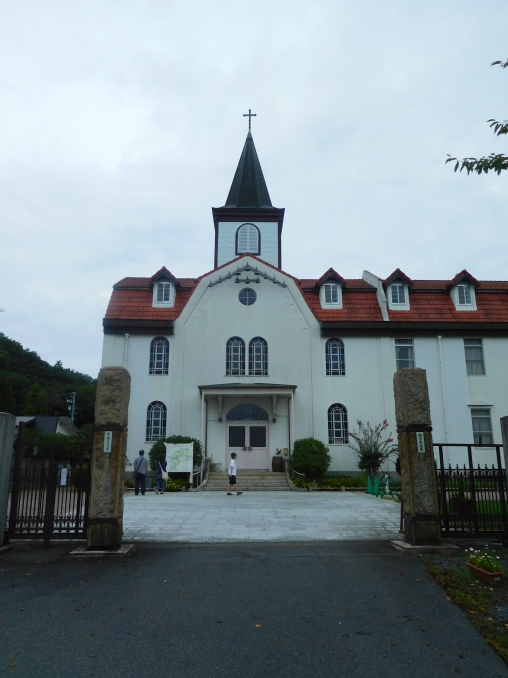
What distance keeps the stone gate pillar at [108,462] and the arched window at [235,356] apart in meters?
15.2

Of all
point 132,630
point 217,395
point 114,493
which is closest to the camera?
point 132,630

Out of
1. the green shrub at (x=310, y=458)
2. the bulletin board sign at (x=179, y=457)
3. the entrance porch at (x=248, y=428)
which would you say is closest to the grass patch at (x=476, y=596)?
the green shrub at (x=310, y=458)

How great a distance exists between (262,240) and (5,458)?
2304 cm

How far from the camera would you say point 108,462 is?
8664 mm

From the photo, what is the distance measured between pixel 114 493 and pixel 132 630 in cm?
356

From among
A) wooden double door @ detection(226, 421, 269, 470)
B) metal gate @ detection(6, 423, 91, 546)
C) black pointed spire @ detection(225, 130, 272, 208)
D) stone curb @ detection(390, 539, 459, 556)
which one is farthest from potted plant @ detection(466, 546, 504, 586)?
black pointed spire @ detection(225, 130, 272, 208)

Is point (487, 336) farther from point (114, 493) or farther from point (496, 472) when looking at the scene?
point (114, 493)

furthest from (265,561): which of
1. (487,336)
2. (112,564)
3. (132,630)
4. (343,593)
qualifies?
(487,336)

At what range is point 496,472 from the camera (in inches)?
366

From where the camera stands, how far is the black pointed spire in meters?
31.3

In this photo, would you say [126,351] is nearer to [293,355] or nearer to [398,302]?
[293,355]

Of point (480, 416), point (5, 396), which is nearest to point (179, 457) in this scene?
point (480, 416)

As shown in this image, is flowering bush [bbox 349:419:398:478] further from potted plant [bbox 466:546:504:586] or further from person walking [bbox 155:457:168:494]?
potted plant [bbox 466:546:504:586]

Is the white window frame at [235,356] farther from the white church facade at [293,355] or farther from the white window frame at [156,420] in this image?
the white window frame at [156,420]
